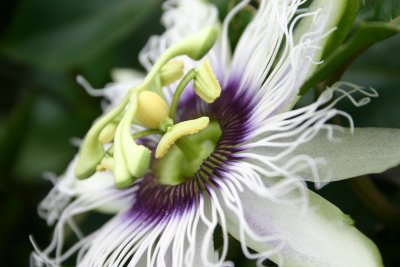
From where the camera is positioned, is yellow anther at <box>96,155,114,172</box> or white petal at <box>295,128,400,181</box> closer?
white petal at <box>295,128,400,181</box>

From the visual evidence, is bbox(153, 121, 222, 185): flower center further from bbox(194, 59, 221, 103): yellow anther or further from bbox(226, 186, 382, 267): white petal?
bbox(226, 186, 382, 267): white petal

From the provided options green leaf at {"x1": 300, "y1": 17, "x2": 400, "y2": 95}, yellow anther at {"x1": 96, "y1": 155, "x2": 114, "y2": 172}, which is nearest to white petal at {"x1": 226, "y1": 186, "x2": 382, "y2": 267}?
green leaf at {"x1": 300, "y1": 17, "x2": 400, "y2": 95}

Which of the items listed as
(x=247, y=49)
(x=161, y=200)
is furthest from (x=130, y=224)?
(x=247, y=49)

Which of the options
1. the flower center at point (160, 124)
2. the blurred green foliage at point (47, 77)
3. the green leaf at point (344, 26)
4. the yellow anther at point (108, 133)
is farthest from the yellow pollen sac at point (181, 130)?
the blurred green foliage at point (47, 77)

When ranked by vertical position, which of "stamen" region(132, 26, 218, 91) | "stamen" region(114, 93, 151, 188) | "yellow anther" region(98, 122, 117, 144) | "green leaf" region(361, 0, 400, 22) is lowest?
"green leaf" region(361, 0, 400, 22)

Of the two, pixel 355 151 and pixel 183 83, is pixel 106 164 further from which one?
pixel 355 151

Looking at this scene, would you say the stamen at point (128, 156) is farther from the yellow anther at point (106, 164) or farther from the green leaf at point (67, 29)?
the green leaf at point (67, 29)

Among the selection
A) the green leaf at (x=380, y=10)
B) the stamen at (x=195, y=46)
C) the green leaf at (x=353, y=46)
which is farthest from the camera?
the stamen at (x=195, y=46)
